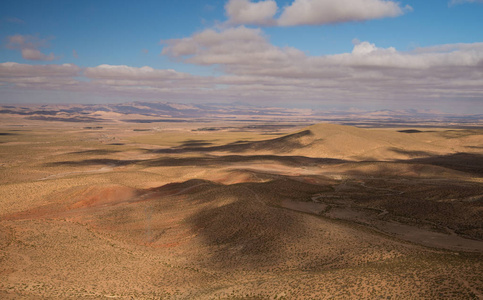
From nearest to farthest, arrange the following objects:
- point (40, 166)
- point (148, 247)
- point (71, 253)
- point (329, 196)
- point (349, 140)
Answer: point (71, 253), point (148, 247), point (329, 196), point (40, 166), point (349, 140)

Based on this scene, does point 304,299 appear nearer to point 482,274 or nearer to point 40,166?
point 482,274

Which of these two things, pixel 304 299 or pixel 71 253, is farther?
pixel 71 253

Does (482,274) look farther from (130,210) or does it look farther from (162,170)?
(162,170)

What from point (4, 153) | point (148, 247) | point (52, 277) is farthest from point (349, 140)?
point (4, 153)

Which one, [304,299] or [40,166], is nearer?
[304,299]

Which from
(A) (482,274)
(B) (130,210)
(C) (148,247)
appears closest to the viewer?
(A) (482,274)

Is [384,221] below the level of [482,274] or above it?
below

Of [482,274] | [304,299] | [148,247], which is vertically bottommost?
[148,247]

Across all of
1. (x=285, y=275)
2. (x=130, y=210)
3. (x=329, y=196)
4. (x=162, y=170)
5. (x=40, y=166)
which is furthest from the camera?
(x=40, y=166)

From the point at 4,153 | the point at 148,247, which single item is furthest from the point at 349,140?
the point at 4,153
